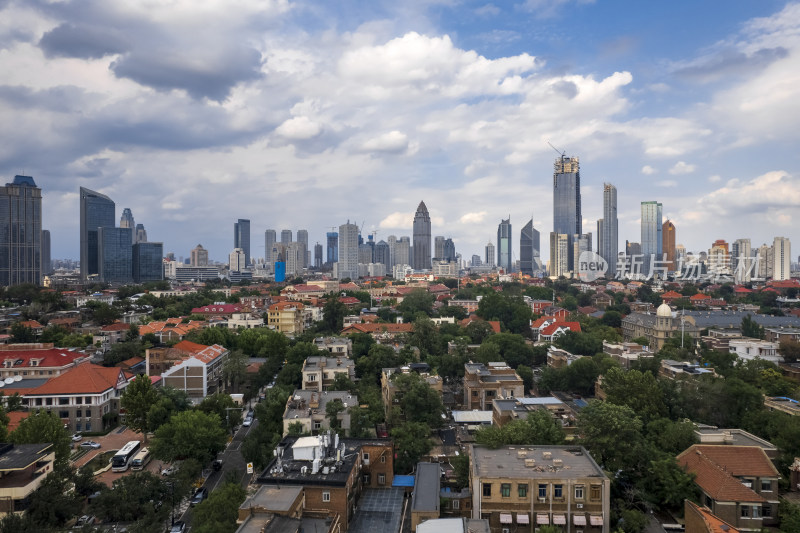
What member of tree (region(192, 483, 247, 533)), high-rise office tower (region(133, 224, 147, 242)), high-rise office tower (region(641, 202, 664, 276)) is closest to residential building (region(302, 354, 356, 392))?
tree (region(192, 483, 247, 533))

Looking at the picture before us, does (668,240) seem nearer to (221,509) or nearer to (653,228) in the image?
(653,228)

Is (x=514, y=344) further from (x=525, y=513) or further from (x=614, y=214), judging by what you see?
(x=614, y=214)

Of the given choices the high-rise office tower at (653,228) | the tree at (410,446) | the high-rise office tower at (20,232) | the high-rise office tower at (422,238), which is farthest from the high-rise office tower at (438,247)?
the tree at (410,446)

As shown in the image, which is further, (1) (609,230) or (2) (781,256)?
(1) (609,230)

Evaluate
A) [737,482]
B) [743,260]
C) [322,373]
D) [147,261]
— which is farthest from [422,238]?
[737,482]

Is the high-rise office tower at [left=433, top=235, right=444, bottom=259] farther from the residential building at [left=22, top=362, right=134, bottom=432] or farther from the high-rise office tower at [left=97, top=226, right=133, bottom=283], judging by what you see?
the residential building at [left=22, top=362, right=134, bottom=432]

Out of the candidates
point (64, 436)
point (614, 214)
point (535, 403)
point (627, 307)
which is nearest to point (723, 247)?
point (614, 214)
